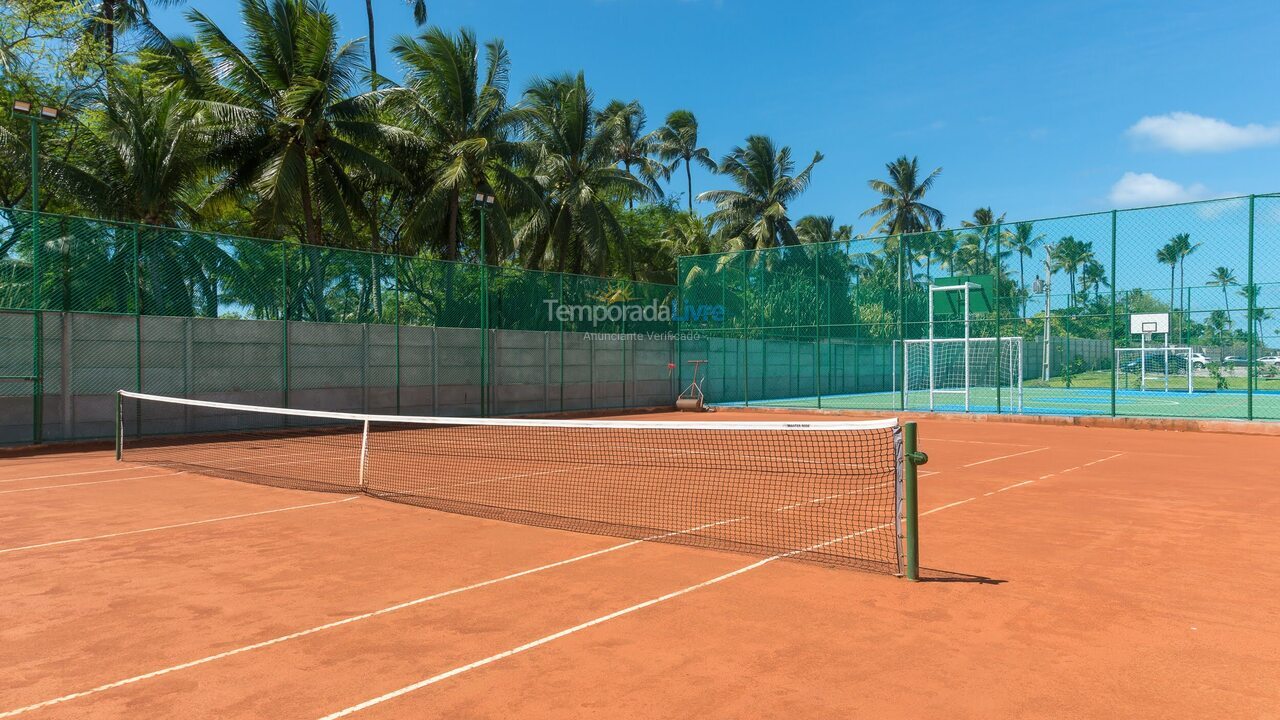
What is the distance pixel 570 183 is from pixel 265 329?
15222mm

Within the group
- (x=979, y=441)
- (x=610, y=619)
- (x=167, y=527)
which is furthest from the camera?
(x=979, y=441)

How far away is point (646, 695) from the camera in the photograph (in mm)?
3508

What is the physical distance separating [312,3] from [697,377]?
1547cm

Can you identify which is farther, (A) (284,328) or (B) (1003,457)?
(A) (284,328)

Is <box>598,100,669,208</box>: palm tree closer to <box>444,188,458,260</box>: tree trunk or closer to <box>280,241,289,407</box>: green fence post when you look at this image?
<box>444,188,458,260</box>: tree trunk

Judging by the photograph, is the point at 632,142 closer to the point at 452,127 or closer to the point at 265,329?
the point at 452,127

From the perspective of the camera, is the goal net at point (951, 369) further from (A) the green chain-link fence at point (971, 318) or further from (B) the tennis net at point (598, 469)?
(B) the tennis net at point (598, 469)

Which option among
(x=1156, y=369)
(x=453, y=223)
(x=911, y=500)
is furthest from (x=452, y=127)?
(x=1156, y=369)

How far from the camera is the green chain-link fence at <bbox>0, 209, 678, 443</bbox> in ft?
44.4

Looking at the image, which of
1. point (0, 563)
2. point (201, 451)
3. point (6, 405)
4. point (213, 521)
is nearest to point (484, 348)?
point (201, 451)

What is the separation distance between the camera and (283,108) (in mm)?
21562

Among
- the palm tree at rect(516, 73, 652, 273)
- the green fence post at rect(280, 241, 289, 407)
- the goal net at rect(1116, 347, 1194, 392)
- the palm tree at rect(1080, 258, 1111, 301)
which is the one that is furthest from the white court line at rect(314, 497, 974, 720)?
the goal net at rect(1116, 347, 1194, 392)

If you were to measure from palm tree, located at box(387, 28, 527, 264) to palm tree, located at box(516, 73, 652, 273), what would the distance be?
5.03ft

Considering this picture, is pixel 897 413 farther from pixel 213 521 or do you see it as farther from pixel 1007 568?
pixel 213 521
